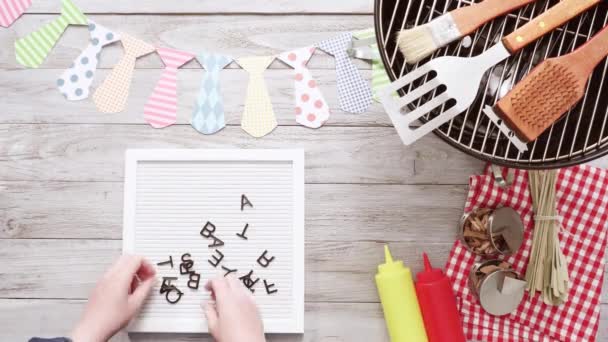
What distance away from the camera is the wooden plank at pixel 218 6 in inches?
41.8

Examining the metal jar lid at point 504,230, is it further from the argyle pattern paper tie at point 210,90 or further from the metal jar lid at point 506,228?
the argyle pattern paper tie at point 210,90

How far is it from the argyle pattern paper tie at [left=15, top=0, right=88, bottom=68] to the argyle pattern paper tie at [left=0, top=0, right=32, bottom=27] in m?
0.04

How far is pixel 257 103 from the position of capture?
1.05 m

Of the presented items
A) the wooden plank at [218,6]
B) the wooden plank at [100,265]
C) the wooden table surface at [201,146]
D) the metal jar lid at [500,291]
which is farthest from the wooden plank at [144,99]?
→ the metal jar lid at [500,291]

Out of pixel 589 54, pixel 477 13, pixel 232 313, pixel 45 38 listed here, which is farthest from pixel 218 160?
pixel 589 54

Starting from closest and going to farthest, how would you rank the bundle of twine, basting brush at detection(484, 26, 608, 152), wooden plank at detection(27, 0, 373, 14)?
basting brush at detection(484, 26, 608, 152), the bundle of twine, wooden plank at detection(27, 0, 373, 14)

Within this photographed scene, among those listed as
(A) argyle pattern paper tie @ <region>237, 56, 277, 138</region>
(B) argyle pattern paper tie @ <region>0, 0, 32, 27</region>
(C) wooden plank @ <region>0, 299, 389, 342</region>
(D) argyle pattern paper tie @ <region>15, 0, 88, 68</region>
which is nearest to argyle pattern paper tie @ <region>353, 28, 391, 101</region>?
(A) argyle pattern paper tie @ <region>237, 56, 277, 138</region>

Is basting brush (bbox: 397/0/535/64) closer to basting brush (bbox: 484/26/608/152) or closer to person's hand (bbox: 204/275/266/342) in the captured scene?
basting brush (bbox: 484/26/608/152)

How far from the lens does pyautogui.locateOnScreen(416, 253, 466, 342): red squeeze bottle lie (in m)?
0.96

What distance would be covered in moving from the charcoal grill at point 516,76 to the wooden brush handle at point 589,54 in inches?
1.6

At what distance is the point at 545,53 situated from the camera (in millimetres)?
Result: 776

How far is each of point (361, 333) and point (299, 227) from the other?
0.23 meters

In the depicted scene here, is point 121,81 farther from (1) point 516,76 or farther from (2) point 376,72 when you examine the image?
(1) point 516,76

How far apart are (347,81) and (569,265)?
522 millimetres
